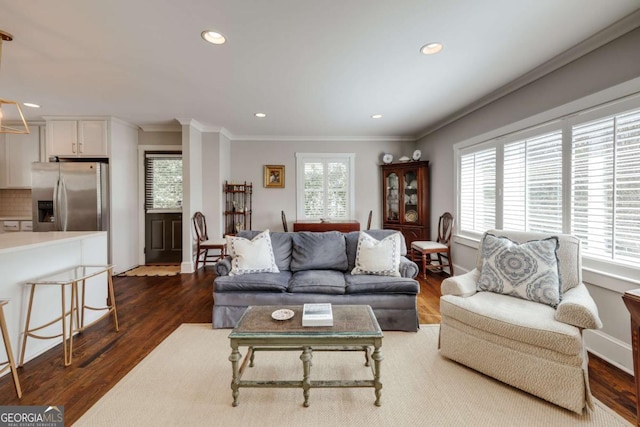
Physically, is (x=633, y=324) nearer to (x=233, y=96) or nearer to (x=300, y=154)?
(x=233, y=96)

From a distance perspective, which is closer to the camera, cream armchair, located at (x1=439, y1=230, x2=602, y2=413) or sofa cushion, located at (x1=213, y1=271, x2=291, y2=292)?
cream armchair, located at (x1=439, y1=230, x2=602, y2=413)

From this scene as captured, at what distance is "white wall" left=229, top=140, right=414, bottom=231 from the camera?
5.50 m

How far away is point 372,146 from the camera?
5.61m

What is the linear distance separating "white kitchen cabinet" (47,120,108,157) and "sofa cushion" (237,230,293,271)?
10.3 ft

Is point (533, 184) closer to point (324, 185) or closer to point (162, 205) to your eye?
point (324, 185)

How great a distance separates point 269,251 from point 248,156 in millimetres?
3234

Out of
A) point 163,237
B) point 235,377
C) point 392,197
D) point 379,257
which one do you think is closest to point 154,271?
point 163,237

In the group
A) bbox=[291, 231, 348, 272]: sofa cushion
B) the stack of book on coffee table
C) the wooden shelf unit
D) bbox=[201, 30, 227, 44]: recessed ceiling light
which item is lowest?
the stack of book on coffee table

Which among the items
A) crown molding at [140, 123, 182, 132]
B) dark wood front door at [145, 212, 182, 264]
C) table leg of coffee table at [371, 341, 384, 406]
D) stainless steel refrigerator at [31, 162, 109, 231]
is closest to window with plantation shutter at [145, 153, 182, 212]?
dark wood front door at [145, 212, 182, 264]

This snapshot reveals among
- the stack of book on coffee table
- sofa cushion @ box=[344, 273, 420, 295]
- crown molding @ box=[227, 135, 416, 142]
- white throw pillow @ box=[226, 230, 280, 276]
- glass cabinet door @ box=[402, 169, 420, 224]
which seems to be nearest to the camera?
the stack of book on coffee table

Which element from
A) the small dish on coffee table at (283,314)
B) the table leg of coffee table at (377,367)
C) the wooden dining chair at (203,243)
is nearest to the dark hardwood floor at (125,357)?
the wooden dining chair at (203,243)

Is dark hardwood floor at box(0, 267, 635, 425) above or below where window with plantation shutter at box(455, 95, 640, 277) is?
below

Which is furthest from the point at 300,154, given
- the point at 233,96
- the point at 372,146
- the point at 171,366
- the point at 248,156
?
the point at 171,366

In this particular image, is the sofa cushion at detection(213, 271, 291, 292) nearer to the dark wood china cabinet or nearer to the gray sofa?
the gray sofa
